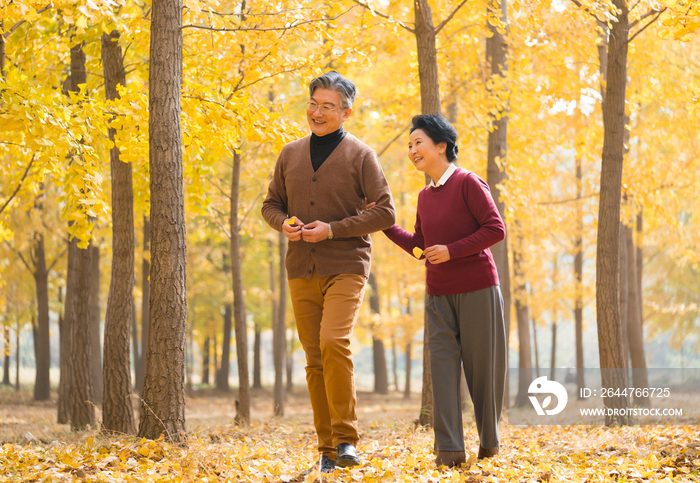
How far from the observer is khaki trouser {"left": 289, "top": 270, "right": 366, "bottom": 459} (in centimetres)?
328

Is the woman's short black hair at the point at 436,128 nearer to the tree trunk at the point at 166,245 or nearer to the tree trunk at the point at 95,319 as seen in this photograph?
the tree trunk at the point at 166,245

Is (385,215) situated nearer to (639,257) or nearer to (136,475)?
(136,475)

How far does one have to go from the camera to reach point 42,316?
13789mm

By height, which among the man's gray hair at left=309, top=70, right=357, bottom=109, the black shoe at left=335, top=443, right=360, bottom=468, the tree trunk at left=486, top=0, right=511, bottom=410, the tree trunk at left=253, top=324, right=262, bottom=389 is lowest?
the tree trunk at left=253, top=324, right=262, bottom=389

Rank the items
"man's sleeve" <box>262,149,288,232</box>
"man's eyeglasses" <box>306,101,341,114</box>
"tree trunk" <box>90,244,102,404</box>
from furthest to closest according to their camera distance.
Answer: "tree trunk" <box>90,244,102,404</box>
"man's sleeve" <box>262,149,288,232</box>
"man's eyeglasses" <box>306,101,341,114</box>

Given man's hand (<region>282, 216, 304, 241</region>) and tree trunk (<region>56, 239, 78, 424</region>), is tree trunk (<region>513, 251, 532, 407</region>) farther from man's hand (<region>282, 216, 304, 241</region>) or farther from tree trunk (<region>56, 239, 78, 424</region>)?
man's hand (<region>282, 216, 304, 241</region>)

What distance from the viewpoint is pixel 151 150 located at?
4281mm

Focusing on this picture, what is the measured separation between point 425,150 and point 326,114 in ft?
2.12

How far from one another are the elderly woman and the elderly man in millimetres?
357

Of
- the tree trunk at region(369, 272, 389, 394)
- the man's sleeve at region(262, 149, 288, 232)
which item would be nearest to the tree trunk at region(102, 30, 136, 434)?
the man's sleeve at region(262, 149, 288, 232)

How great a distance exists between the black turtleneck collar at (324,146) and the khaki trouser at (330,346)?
70 cm

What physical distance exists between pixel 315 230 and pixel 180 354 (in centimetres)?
164

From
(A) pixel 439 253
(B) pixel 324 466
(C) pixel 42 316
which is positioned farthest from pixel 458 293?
(C) pixel 42 316

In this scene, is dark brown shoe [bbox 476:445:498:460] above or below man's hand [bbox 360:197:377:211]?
below
